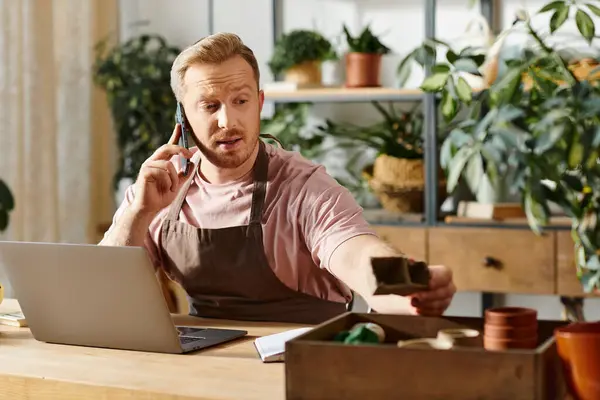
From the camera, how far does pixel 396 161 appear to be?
4.10 metres

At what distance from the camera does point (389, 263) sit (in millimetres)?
1604

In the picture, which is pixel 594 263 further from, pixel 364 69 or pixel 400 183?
pixel 364 69

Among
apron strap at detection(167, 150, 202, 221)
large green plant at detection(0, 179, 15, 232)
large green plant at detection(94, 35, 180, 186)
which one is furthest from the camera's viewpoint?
large green plant at detection(94, 35, 180, 186)

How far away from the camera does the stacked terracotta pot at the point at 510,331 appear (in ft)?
4.83

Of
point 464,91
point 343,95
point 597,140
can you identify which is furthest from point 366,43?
point 597,140

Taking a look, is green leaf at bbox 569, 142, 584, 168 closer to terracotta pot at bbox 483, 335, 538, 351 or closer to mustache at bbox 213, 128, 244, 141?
mustache at bbox 213, 128, 244, 141

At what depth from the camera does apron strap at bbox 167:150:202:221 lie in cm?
250

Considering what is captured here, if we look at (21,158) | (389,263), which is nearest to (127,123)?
(21,158)

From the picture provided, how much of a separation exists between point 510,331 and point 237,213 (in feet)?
3.55

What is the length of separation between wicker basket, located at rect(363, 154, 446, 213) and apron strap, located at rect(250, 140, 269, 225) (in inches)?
66.0

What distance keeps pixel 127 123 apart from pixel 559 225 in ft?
6.65

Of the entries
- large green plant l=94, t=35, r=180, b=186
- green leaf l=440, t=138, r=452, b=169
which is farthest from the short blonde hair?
large green plant l=94, t=35, r=180, b=186

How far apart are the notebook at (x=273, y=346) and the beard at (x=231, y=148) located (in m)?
0.59

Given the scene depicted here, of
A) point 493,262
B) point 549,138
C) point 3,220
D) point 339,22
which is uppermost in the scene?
point 339,22
